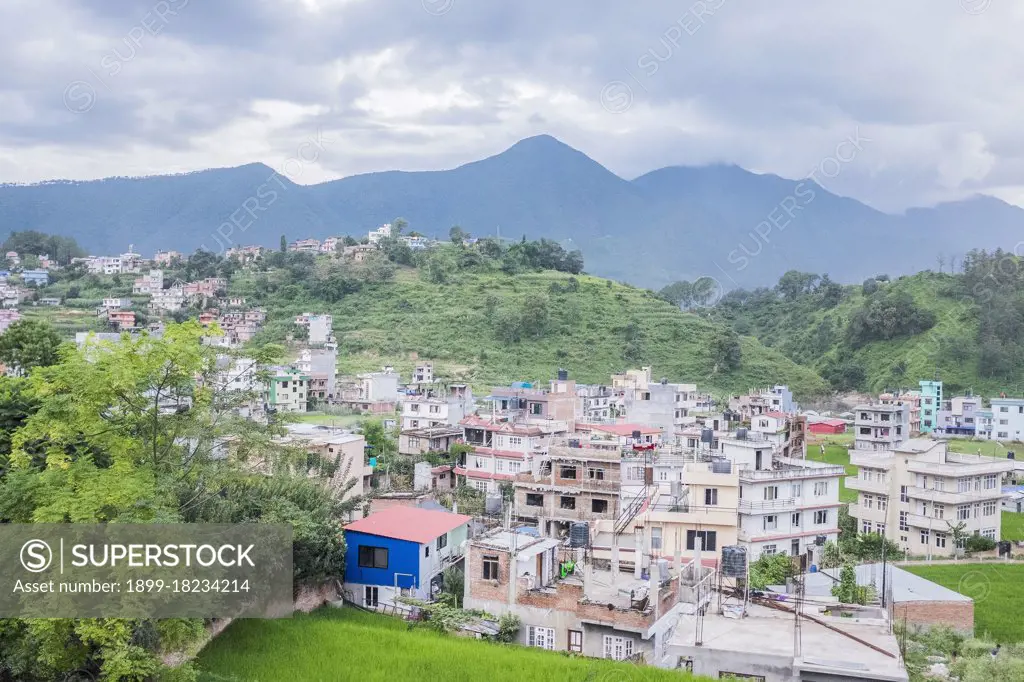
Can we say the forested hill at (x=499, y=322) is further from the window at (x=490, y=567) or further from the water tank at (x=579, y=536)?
the window at (x=490, y=567)

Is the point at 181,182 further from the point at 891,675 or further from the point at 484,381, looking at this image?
the point at 891,675

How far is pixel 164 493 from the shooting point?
1070 cm

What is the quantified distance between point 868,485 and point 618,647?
40.5 ft

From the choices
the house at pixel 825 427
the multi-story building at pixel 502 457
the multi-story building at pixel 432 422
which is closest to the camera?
the multi-story building at pixel 502 457

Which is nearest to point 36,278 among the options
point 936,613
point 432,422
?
point 432,422

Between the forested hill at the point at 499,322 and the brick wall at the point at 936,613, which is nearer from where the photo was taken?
the brick wall at the point at 936,613

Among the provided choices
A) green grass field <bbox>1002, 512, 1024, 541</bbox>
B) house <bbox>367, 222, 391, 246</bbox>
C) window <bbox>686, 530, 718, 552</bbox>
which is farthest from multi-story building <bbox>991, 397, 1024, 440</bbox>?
house <bbox>367, 222, 391, 246</bbox>

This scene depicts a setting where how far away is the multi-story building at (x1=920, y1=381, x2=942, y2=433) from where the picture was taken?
4381 centimetres

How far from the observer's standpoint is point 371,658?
442 inches

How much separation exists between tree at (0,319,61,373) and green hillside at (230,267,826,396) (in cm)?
2541

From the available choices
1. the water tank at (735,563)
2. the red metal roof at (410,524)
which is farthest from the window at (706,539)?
the red metal roof at (410,524)

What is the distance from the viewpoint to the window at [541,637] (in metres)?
11.9

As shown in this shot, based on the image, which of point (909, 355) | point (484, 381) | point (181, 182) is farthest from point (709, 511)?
point (181, 182)

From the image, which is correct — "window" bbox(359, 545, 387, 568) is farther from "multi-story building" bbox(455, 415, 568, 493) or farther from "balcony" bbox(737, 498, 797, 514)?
"multi-story building" bbox(455, 415, 568, 493)
